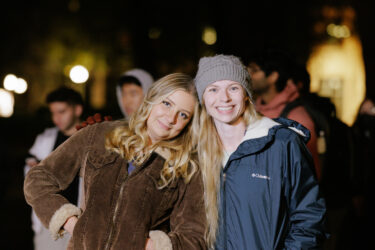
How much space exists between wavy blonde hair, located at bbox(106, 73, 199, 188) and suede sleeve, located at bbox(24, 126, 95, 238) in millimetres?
244

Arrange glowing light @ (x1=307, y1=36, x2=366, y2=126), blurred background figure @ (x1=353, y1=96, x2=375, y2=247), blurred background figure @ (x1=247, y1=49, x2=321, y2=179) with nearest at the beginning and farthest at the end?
1. blurred background figure @ (x1=247, y1=49, x2=321, y2=179)
2. blurred background figure @ (x1=353, y1=96, x2=375, y2=247)
3. glowing light @ (x1=307, y1=36, x2=366, y2=126)

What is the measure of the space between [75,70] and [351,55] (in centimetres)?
1668

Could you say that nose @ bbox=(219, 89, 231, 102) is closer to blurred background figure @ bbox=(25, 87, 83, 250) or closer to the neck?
the neck

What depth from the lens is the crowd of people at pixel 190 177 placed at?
2715 mm

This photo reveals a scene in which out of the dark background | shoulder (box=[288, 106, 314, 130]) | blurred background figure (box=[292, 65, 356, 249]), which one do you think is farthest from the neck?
the dark background

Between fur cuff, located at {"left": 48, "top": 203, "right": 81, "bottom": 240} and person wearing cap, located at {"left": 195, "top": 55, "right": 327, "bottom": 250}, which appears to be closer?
person wearing cap, located at {"left": 195, "top": 55, "right": 327, "bottom": 250}

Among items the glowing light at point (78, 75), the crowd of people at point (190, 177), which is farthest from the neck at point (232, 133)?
the glowing light at point (78, 75)

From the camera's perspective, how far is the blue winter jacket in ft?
8.87

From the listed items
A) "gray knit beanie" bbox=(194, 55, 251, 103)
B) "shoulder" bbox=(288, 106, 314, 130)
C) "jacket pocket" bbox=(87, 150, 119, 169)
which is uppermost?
"gray knit beanie" bbox=(194, 55, 251, 103)

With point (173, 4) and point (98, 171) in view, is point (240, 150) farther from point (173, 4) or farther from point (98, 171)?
point (173, 4)

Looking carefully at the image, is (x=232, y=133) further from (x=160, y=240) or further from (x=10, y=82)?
(x=10, y=82)

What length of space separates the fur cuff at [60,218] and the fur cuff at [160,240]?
0.55 m

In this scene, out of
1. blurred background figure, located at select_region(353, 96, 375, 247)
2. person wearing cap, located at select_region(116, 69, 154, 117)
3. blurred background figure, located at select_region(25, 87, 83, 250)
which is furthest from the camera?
person wearing cap, located at select_region(116, 69, 154, 117)

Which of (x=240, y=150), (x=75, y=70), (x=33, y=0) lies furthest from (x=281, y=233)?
(x=33, y=0)
